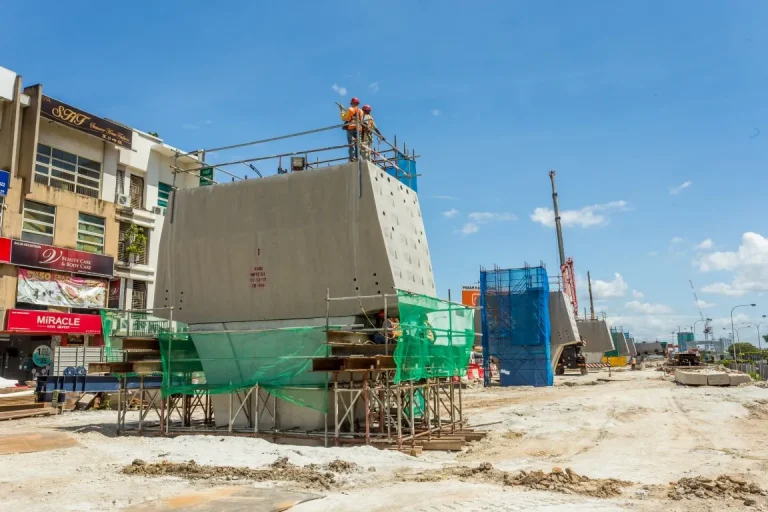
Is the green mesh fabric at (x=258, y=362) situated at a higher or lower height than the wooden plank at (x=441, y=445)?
higher

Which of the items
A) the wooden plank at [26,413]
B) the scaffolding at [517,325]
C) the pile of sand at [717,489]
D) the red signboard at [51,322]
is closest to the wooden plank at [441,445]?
the pile of sand at [717,489]

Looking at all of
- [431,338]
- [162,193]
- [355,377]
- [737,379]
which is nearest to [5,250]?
[162,193]

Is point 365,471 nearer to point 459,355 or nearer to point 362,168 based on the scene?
point 459,355

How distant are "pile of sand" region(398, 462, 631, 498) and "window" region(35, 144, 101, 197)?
114 feet

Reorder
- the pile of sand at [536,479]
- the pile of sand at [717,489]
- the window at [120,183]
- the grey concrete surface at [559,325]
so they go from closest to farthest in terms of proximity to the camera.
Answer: the pile of sand at [717,489], the pile of sand at [536,479], the window at [120,183], the grey concrete surface at [559,325]

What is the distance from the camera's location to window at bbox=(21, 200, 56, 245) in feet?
117

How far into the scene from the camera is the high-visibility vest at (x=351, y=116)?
14.8 meters

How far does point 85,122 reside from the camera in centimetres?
3894

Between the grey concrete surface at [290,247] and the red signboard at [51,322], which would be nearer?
the grey concrete surface at [290,247]

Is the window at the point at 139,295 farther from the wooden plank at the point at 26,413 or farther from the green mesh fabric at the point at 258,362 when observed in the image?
the green mesh fabric at the point at 258,362

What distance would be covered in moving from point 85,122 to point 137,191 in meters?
5.97

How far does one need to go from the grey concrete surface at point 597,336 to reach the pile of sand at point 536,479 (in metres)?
55.2

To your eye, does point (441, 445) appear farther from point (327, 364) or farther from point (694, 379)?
point (694, 379)

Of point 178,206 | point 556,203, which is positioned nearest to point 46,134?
point 178,206
